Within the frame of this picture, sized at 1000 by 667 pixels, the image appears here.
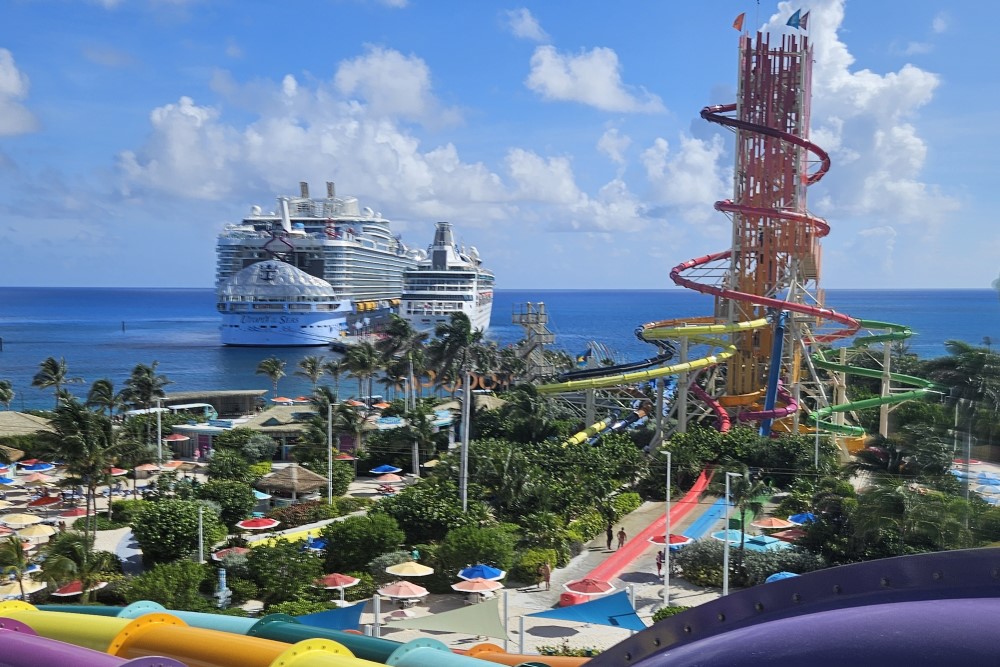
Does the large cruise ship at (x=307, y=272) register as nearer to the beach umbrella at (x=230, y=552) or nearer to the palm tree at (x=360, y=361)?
the palm tree at (x=360, y=361)

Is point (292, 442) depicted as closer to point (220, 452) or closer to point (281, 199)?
point (220, 452)

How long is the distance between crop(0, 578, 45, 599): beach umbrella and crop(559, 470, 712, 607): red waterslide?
39.4 feet

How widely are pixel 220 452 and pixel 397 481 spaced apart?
7.01m

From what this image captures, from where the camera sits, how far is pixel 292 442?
40.5 meters

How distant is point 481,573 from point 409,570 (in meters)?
1.57

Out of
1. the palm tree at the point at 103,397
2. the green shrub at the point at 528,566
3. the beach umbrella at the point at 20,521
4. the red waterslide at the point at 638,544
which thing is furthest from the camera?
the palm tree at the point at 103,397

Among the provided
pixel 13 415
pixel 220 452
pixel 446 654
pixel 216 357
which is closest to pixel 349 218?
pixel 216 357

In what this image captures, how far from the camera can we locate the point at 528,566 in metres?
21.6

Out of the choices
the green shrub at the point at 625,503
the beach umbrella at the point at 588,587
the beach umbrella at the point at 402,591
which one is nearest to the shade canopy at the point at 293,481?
the green shrub at the point at 625,503

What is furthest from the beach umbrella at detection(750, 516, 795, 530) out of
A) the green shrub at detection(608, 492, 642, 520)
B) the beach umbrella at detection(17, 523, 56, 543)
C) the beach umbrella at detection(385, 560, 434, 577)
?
the beach umbrella at detection(17, 523, 56, 543)

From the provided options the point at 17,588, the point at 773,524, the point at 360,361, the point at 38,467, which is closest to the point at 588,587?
the point at 773,524

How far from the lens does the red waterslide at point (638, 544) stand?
19.9 meters

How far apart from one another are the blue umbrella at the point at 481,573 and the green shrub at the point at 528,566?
178 centimetres

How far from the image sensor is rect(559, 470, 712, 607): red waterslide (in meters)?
19.9
